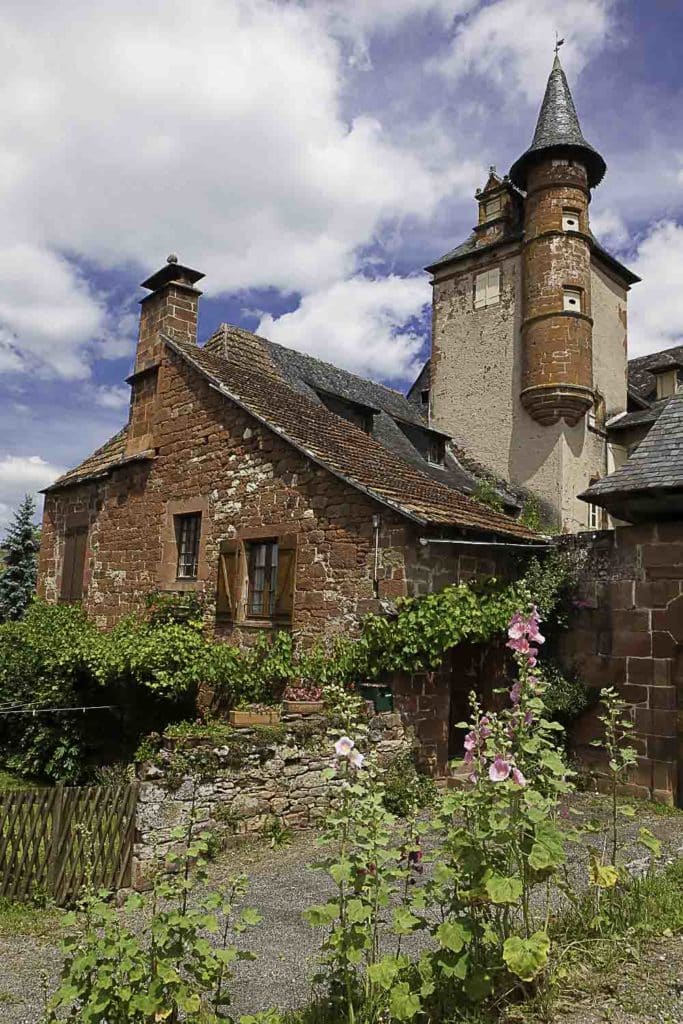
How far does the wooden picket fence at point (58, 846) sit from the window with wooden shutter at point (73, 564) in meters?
8.18

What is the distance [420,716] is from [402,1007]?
6.24 m

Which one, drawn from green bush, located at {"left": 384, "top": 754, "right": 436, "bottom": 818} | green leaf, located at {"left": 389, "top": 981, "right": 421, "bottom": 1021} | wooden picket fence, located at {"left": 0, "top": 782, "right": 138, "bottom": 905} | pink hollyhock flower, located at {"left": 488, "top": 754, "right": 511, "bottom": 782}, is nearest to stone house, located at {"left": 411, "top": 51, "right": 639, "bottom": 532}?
green bush, located at {"left": 384, "top": 754, "right": 436, "bottom": 818}

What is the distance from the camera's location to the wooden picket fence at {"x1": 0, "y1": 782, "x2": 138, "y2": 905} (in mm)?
6844

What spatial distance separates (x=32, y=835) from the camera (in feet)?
22.6

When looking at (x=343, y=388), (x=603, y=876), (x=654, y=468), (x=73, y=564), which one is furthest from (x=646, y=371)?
(x=603, y=876)

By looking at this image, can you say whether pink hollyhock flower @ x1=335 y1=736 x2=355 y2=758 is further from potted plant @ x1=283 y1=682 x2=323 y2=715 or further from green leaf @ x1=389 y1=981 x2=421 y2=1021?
potted plant @ x1=283 y1=682 x2=323 y2=715

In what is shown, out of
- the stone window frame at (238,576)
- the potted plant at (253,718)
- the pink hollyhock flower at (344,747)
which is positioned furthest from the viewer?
the stone window frame at (238,576)

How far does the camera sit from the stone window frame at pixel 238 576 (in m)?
10.7

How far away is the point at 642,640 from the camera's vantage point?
9.53 meters

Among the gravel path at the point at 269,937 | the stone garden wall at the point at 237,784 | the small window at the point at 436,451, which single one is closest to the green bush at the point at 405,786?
the stone garden wall at the point at 237,784

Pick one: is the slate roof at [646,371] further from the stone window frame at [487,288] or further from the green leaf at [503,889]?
the green leaf at [503,889]

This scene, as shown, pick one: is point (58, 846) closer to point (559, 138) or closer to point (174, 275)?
point (174, 275)

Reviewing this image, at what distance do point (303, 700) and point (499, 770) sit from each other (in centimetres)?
589

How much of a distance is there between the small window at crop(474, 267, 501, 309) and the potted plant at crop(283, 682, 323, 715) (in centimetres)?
1409
